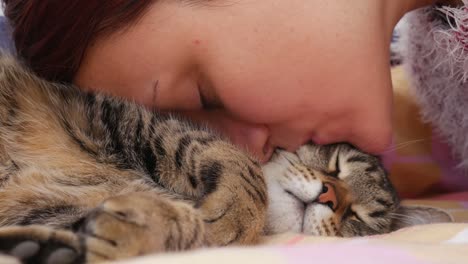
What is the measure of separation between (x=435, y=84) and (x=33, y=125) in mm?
1195

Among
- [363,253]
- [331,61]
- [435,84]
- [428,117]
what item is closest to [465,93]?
[435,84]

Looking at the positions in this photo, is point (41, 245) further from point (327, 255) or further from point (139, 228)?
point (327, 255)

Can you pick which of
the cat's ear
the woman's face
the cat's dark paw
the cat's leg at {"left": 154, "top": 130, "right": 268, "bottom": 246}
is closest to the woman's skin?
the woman's face

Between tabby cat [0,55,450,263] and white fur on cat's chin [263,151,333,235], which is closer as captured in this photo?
tabby cat [0,55,450,263]

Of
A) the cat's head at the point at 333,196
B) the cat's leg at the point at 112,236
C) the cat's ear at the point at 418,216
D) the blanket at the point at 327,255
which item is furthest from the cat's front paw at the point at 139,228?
the cat's ear at the point at 418,216

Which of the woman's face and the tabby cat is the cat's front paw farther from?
the woman's face

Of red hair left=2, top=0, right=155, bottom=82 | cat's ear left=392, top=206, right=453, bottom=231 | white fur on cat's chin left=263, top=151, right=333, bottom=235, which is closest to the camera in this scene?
red hair left=2, top=0, right=155, bottom=82

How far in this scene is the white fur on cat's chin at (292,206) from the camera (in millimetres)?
1196

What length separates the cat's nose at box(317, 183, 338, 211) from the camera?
3.93ft

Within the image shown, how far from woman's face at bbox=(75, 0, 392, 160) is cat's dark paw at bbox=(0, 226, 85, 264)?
467 mm

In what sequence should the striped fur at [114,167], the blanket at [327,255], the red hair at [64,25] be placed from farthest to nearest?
the red hair at [64,25] → the striped fur at [114,167] → the blanket at [327,255]

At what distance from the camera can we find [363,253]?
1.88 ft

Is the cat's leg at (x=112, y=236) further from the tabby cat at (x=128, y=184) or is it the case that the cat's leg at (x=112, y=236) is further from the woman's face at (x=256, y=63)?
the woman's face at (x=256, y=63)

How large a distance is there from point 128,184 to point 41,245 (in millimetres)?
308
